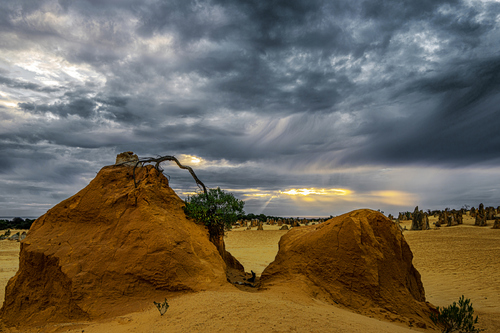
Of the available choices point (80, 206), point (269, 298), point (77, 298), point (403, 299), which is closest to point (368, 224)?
point (403, 299)

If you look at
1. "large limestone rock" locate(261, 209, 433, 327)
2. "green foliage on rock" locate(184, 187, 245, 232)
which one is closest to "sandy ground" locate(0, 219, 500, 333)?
"large limestone rock" locate(261, 209, 433, 327)

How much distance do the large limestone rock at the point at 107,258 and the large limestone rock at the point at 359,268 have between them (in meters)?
2.22

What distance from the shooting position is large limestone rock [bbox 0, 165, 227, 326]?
21.1 ft

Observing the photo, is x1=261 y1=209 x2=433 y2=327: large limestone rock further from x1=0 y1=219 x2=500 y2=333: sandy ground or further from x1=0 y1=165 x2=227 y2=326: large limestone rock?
x1=0 y1=165 x2=227 y2=326: large limestone rock

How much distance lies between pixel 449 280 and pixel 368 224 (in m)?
10.9

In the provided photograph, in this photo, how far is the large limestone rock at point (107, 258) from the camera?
21.1ft

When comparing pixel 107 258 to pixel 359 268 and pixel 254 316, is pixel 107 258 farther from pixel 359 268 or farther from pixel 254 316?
pixel 359 268

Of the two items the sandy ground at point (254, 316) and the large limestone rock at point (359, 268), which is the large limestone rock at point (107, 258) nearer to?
the sandy ground at point (254, 316)

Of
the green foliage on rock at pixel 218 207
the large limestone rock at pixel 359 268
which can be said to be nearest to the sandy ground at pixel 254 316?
the large limestone rock at pixel 359 268

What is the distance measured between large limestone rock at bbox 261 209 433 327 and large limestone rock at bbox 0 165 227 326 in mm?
2221

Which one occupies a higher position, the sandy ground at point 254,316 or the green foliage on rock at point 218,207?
Answer: the green foliage on rock at point 218,207

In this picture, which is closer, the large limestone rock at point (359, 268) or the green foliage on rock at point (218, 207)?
the large limestone rock at point (359, 268)

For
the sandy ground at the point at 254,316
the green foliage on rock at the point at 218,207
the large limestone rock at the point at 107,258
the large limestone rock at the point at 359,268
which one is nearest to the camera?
the sandy ground at the point at 254,316

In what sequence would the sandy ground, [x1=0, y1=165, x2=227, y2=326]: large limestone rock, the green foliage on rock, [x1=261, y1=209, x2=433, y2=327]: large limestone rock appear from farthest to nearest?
1. the green foliage on rock
2. [x1=261, y1=209, x2=433, y2=327]: large limestone rock
3. [x1=0, y1=165, x2=227, y2=326]: large limestone rock
4. the sandy ground
